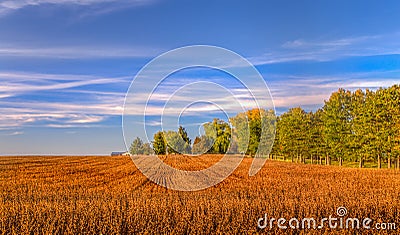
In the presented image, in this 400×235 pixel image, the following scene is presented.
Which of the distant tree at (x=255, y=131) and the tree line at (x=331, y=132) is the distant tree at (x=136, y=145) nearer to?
the tree line at (x=331, y=132)

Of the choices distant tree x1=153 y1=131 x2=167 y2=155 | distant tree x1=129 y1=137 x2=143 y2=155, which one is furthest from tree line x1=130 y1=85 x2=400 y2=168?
distant tree x1=153 y1=131 x2=167 y2=155

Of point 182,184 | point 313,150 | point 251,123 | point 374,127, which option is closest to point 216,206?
point 182,184

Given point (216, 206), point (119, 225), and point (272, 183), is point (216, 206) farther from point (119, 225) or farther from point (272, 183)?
point (272, 183)

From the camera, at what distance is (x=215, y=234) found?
9.67 meters

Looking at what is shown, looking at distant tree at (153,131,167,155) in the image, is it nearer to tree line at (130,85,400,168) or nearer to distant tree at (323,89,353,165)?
tree line at (130,85,400,168)

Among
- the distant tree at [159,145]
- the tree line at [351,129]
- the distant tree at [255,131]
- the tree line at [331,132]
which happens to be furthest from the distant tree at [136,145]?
the distant tree at [159,145]

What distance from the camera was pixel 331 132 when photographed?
58.2 meters

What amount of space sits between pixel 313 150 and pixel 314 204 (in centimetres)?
5433

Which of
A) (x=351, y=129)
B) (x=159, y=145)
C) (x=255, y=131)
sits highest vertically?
(x=255, y=131)

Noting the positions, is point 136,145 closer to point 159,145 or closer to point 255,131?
point 255,131

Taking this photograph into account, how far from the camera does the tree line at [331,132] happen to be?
160ft

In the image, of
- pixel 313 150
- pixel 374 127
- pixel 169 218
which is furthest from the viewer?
pixel 313 150

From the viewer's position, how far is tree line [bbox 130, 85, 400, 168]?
4869 centimetres

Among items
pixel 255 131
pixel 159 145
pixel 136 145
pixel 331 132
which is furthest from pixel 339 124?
pixel 159 145
